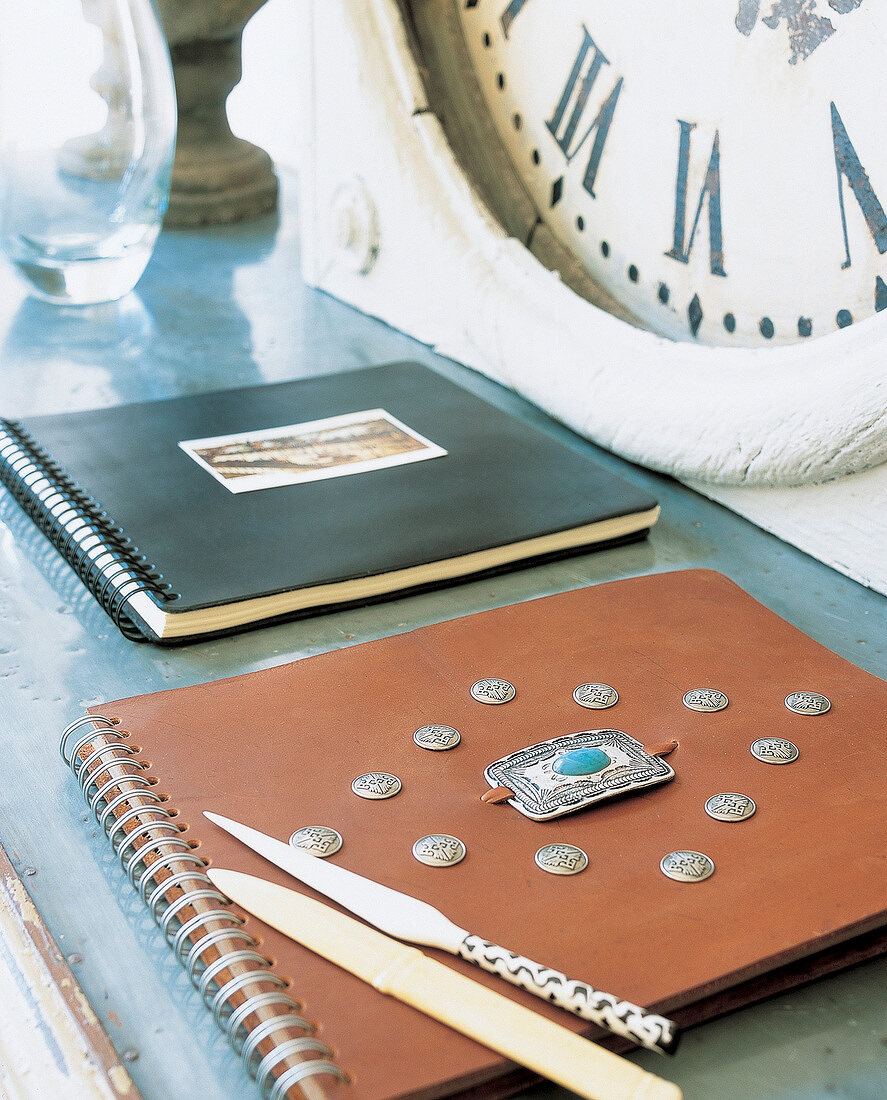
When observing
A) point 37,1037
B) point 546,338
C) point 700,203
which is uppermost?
point 700,203

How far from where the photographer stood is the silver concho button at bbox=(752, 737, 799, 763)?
1.68ft

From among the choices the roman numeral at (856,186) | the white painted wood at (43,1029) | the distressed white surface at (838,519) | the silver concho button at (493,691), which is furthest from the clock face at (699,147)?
the white painted wood at (43,1029)

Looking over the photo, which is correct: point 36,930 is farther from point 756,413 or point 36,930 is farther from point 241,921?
point 756,413

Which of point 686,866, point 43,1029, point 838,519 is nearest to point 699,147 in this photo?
point 838,519

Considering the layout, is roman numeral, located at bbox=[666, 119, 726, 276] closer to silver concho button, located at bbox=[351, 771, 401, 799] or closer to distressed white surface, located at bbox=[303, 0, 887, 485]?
distressed white surface, located at bbox=[303, 0, 887, 485]

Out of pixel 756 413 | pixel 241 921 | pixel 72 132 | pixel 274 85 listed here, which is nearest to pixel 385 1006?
pixel 241 921

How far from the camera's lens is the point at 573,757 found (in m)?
0.50

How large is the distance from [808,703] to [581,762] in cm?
12

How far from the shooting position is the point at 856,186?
71 cm

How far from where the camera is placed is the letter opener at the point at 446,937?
0.37m

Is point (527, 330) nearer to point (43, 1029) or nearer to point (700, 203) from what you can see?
point (700, 203)

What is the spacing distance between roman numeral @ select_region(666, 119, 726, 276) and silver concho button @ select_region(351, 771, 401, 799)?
48cm

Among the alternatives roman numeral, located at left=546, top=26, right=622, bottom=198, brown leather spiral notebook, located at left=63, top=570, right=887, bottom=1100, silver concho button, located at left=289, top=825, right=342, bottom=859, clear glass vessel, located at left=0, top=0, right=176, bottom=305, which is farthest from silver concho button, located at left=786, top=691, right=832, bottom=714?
clear glass vessel, located at left=0, top=0, right=176, bottom=305

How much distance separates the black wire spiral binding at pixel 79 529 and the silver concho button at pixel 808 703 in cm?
31
